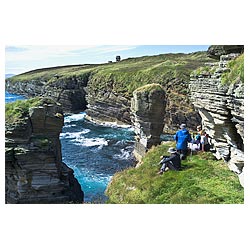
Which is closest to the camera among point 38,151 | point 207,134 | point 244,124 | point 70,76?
point 244,124

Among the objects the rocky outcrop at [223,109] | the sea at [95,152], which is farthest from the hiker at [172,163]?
the sea at [95,152]

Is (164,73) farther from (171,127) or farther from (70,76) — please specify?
(70,76)

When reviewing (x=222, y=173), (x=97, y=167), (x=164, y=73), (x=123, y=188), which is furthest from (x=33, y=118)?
(x=164, y=73)

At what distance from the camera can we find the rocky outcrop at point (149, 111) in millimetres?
27016

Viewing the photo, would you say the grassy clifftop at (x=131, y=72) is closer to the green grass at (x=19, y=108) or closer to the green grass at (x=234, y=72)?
the green grass at (x=19, y=108)

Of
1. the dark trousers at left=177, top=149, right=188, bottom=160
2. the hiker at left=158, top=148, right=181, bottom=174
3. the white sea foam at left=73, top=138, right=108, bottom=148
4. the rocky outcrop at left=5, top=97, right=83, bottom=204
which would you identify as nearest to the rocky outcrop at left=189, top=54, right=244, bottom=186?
the dark trousers at left=177, top=149, right=188, bottom=160

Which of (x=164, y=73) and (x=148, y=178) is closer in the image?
(x=148, y=178)

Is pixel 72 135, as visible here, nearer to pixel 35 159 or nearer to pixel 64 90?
pixel 64 90

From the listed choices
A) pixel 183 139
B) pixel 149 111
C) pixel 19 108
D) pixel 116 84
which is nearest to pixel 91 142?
pixel 149 111

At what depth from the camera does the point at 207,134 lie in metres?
16.5

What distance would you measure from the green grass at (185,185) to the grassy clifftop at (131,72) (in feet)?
127

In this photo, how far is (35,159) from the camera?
61.3 feet

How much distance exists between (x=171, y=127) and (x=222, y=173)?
3696 centimetres

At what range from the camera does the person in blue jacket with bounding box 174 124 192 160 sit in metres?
15.3
